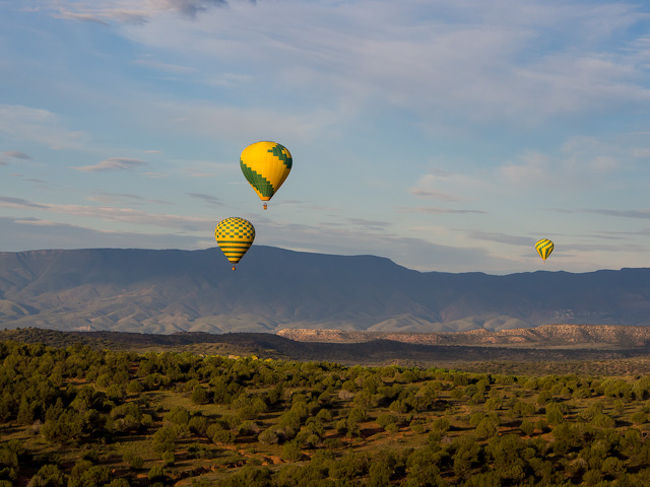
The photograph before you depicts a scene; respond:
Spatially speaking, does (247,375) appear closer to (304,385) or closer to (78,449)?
(304,385)

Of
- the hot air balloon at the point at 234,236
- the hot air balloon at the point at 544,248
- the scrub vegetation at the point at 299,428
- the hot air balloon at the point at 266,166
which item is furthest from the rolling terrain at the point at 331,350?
the scrub vegetation at the point at 299,428

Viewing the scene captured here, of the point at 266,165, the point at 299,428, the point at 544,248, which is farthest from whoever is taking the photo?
the point at 544,248

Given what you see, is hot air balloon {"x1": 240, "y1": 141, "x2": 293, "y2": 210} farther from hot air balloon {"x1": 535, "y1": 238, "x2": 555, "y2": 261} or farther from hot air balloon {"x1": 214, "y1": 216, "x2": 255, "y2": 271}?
hot air balloon {"x1": 535, "y1": 238, "x2": 555, "y2": 261}

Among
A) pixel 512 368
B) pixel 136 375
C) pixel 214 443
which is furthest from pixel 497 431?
pixel 512 368

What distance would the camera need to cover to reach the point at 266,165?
69062mm

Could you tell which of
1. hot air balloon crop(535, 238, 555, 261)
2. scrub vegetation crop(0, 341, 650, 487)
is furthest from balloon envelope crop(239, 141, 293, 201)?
hot air balloon crop(535, 238, 555, 261)

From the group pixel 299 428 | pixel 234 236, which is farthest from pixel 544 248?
pixel 299 428

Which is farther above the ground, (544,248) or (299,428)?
(544,248)

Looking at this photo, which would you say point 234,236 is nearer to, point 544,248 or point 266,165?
point 266,165

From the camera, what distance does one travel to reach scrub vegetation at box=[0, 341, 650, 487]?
30.5 m

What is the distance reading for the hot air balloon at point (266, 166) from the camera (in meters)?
69.2

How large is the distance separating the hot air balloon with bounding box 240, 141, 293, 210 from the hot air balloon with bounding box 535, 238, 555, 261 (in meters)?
86.1

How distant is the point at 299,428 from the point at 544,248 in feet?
380

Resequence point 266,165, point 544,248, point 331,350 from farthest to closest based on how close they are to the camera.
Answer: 1. point 331,350
2. point 544,248
3. point 266,165
